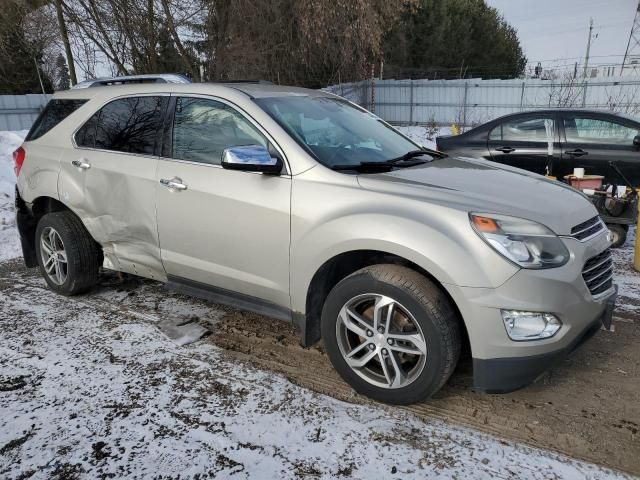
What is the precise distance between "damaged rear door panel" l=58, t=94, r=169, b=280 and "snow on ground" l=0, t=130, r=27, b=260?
2.53 m

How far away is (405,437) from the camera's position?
8.67ft

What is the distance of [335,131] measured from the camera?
3551 mm

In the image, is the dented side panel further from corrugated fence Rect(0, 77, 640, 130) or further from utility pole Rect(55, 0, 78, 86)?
corrugated fence Rect(0, 77, 640, 130)

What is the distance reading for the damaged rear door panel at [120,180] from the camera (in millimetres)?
3768

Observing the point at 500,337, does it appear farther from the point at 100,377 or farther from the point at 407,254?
the point at 100,377

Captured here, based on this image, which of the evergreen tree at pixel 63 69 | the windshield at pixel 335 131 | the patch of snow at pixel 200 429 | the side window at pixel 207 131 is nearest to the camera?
the patch of snow at pixel 200 429

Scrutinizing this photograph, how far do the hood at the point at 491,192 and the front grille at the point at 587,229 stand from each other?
0.03 m

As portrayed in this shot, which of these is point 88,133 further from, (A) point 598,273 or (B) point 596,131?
(B) point 596,131

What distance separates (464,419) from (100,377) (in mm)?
2229

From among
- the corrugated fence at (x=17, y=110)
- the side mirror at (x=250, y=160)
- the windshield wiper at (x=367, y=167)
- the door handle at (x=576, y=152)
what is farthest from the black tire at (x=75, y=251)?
the corrugated fence at (x=17, y=110)

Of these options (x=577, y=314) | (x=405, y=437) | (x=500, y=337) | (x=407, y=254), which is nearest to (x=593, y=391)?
(x=577, y=314)

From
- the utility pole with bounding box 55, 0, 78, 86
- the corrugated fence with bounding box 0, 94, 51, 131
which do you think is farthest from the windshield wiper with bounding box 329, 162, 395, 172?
the corrugated fence with bounding box 0, 94, 51, 131

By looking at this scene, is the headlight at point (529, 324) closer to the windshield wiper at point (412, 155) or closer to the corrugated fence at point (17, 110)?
the windshield wiper at point (412, 155)

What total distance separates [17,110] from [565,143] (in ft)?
47.7
